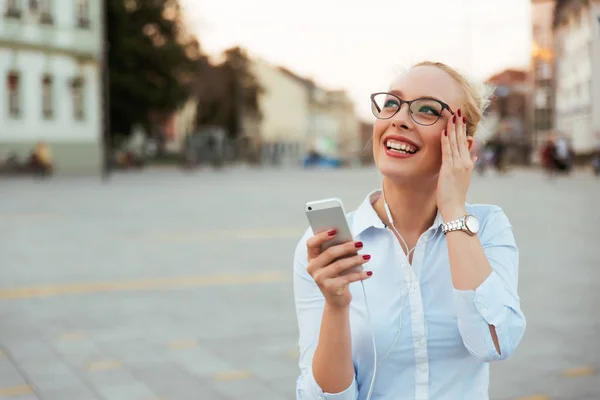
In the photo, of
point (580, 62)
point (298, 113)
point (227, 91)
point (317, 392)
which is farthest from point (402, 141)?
point (298, 113)

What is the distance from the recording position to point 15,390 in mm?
4992

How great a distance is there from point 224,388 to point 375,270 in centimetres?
296

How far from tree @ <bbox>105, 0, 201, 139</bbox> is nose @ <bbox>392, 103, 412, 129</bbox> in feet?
171

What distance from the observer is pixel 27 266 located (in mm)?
10164

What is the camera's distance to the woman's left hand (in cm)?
217

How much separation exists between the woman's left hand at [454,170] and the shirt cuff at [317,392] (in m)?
0.50

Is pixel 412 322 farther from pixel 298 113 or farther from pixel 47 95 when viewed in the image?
pixel 298 113

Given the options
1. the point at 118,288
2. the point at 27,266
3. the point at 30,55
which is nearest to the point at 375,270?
the point at 118,288

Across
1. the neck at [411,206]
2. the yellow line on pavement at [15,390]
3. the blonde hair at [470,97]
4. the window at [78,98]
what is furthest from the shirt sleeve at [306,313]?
the window at [78,98]

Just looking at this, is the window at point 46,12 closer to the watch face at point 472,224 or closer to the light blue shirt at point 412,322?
the light blue shirt at point 412,322

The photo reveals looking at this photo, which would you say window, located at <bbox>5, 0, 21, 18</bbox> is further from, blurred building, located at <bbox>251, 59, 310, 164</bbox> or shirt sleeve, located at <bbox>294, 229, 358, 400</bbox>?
blurred building, located at <bbox>251, 59, 310, 164</bbox>

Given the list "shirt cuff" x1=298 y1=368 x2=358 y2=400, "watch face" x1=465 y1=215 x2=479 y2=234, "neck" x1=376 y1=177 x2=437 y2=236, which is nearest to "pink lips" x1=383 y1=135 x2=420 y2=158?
"neck" x1=376 y1=177 x2=437 y2=236

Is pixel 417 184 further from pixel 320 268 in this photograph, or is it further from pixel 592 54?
pixel 592 54

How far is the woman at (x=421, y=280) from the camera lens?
7.07 feet
